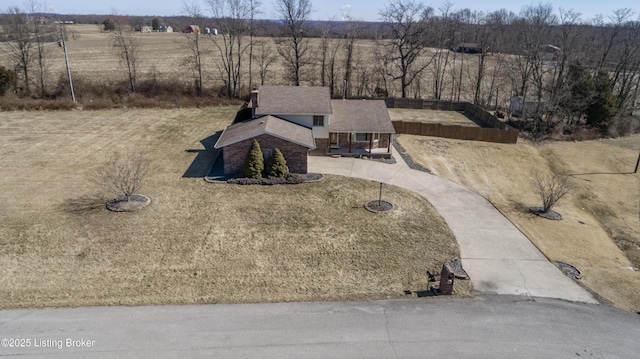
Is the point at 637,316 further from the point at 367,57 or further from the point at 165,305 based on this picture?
the point at 367,57

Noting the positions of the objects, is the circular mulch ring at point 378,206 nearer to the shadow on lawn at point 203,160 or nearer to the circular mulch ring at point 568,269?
the circular mulch ring at point 568,269

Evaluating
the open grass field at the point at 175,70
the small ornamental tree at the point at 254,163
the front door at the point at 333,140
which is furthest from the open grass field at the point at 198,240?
the open grass field at the point at 175,70

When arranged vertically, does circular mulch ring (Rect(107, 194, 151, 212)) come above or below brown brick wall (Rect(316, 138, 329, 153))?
below

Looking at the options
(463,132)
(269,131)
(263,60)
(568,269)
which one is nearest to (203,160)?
(269,131)

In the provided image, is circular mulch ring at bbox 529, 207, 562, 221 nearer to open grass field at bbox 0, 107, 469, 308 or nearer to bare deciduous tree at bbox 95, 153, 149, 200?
open grass field at bbox 0, 107, 469, 308

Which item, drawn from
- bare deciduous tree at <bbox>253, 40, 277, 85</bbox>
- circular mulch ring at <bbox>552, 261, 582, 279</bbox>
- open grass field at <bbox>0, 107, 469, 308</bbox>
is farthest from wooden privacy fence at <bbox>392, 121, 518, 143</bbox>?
bare deciduous tree at <bbox>253, 40, 277, 85</bbox>

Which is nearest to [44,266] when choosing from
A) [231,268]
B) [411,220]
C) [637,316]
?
[231,268]

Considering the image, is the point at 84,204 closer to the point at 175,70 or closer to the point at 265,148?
the point at 265,148
